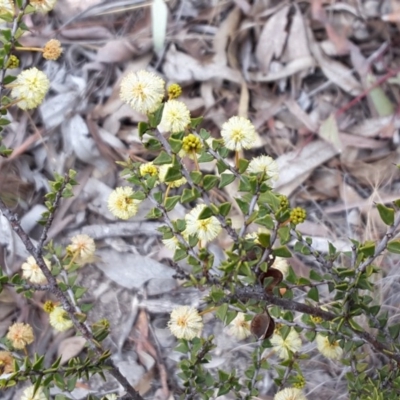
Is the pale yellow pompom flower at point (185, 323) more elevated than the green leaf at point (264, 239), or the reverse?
the green leaf at point (264, 239)

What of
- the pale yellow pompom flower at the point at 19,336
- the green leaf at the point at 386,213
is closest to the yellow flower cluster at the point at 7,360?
the pale yellow pompom flower at the point at 19,336

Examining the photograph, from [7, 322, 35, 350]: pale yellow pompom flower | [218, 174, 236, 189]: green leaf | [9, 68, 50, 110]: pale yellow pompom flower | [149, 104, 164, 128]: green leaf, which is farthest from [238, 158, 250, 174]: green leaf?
[7, 322, 35, 350]: pale yellow pompom flower

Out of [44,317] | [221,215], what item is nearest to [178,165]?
[221,215]

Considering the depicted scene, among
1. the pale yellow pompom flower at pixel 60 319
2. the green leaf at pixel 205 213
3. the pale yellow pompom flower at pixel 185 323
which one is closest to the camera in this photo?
the green leaf at pixel 205 213

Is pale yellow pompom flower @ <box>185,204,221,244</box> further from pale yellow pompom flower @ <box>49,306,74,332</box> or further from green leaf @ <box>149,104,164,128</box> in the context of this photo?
pale yellow pompom flower @ <box>49,306,74,332</box>

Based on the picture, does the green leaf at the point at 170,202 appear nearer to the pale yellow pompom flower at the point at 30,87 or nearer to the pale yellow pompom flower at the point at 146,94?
the pale yellow pompom flower at the point at 146,94

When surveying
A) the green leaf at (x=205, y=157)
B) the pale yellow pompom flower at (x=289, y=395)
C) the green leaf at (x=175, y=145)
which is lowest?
the pale yellow pompom flower at (x=289, y=395)

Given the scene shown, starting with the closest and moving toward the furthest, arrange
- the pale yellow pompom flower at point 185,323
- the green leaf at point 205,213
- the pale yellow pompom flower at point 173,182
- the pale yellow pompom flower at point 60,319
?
the green leaf at point 205,213
the pale yellow pompom flower at point 173,182
the pale yellow pompom flower at point 185,323
the pale yellow pompom flower at point 60,319

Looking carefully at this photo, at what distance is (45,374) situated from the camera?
0.97 metres

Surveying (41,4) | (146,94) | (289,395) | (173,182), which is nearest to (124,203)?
(173,182)

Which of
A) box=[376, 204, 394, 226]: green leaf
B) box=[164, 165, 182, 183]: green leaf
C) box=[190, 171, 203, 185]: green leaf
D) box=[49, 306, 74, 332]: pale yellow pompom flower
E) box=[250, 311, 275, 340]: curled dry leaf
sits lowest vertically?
box=[49, 306, 74, 332]: pale yellow pompom flower

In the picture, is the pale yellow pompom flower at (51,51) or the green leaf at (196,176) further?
the pale yellow pompom flower at (51,51)

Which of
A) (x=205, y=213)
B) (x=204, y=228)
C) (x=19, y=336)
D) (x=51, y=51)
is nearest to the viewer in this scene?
(x=205, y=213)

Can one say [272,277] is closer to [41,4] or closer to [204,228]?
[204,228]
